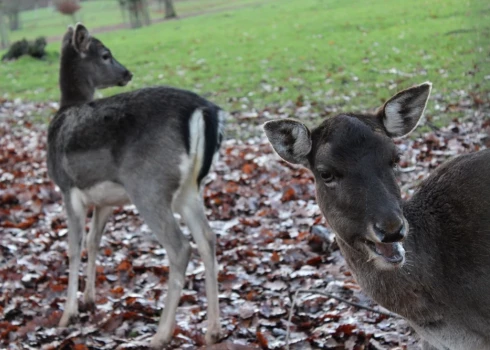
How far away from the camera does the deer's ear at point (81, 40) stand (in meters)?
6.80

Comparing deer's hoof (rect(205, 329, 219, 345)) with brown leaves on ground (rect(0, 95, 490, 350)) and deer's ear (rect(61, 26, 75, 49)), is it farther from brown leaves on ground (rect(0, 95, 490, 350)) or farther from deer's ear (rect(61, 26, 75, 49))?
deer's ear (rect(61, 26, 75, 49))

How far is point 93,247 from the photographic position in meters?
6.19

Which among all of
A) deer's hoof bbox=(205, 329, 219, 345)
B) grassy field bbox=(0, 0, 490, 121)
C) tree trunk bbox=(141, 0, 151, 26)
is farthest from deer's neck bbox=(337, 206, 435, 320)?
tree trunk bbox=(141, 0, 151, 26)

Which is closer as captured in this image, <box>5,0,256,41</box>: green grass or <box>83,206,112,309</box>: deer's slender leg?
<box>83,206,112,309</box>: deer's slender leg

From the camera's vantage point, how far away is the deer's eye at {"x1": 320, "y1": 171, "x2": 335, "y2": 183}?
134 inches

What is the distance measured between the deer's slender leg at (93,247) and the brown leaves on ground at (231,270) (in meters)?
0.15

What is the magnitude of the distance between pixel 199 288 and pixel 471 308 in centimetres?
327

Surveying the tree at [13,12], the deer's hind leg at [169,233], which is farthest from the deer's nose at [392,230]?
the tree at [13,12]

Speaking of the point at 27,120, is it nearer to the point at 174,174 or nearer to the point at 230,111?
the point at 230,111

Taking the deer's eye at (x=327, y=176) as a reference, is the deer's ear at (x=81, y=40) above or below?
above

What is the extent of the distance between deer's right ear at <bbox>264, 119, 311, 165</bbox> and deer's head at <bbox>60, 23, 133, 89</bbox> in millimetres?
3721

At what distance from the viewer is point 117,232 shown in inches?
307

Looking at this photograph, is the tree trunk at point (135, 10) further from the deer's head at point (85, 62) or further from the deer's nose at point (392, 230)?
the deer's nose at point (392, 230)

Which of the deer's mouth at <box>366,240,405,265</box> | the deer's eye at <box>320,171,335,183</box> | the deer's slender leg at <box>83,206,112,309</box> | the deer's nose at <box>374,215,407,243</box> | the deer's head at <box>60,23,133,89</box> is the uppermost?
the deer's head at <box>60,23,133,89</box>
